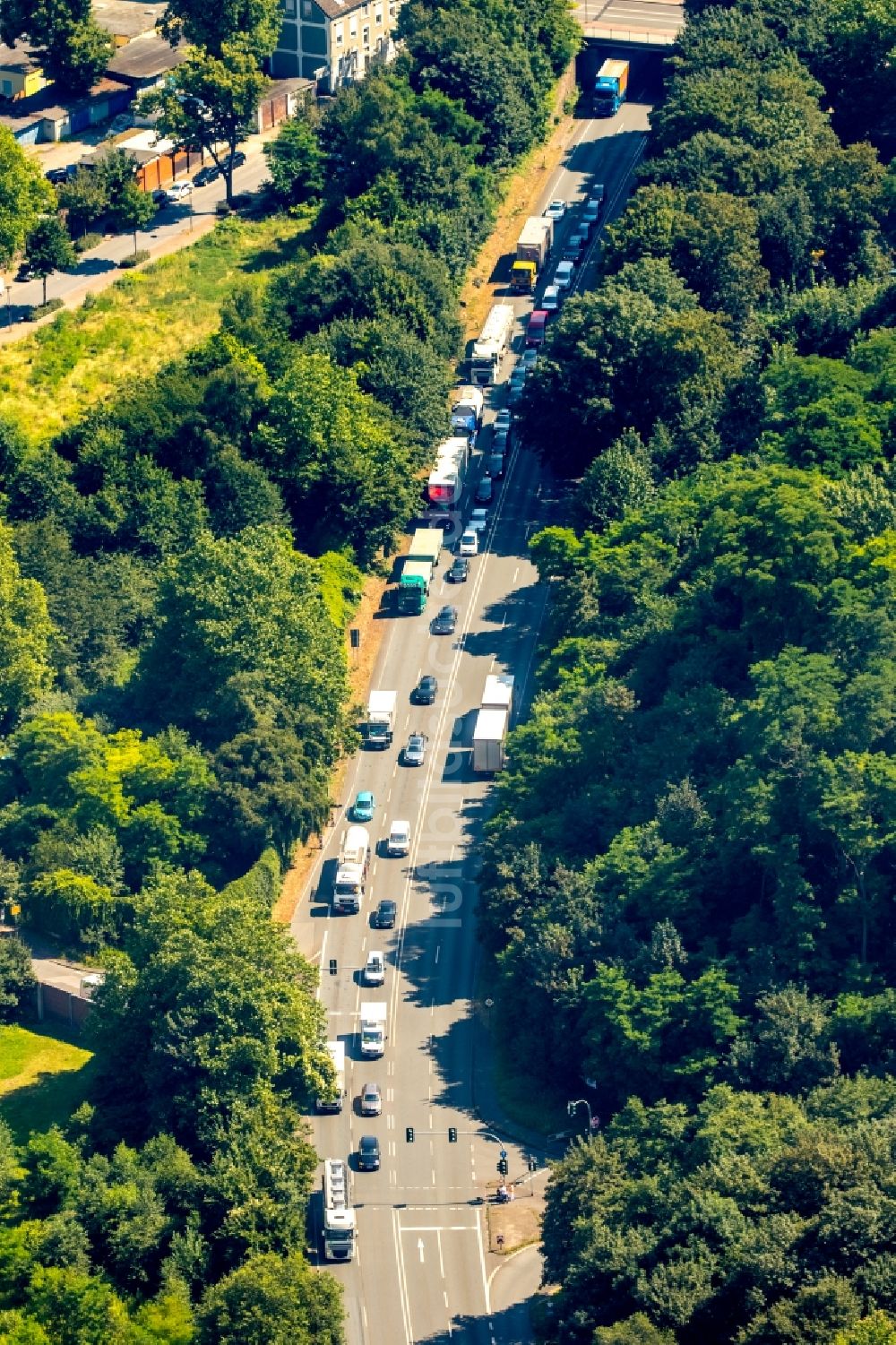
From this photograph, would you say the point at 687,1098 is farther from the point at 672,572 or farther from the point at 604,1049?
the point at 672,572

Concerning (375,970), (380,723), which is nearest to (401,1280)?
(375,970)

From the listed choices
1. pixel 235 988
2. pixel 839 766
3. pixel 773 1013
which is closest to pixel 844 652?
pixel 839 766

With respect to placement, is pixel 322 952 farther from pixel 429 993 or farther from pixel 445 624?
pixel 445 624

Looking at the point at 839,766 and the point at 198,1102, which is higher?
the point at 839,766

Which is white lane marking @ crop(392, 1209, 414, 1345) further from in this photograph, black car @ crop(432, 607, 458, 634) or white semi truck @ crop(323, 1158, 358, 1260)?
black car @ crop(432, 607, 458, 634)

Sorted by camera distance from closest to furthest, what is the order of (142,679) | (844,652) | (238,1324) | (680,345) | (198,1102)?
(238,1324) < (198,1102) < (844,652) < (142,679) < (680,345)

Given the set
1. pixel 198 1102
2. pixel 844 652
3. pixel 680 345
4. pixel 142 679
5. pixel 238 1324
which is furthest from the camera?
pixel 680 345

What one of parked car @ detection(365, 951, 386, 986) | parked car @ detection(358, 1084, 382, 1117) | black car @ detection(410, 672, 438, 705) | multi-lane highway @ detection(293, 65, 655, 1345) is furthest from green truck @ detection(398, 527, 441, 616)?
parked car @ detection(358, 1084, 382, 1117)
